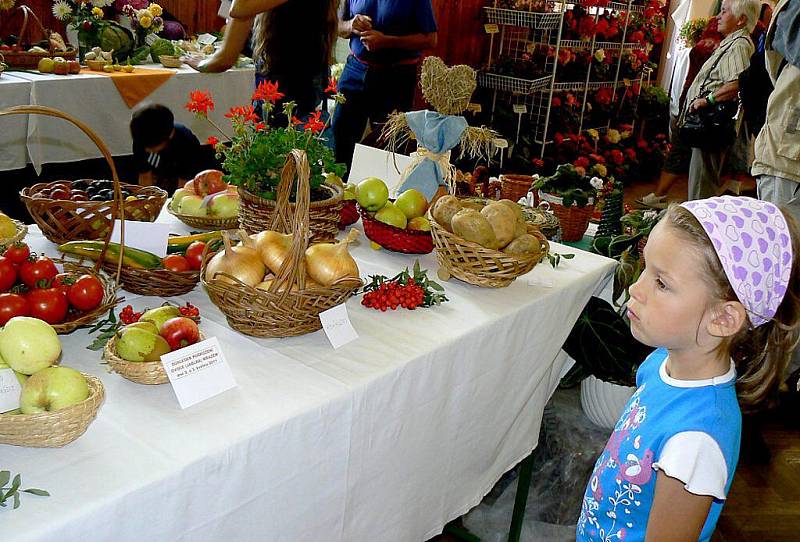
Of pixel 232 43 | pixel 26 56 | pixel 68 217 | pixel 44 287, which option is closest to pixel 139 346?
pixel 44 287

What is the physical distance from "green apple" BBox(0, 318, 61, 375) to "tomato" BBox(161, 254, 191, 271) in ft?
1.42

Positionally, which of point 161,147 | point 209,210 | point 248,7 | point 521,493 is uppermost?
point 248,7

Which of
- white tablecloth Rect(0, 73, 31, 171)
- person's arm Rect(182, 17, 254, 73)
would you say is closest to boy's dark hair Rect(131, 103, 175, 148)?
white tablecloth Rect(0, 73, 31, 171)

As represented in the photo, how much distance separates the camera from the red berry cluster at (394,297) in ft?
4.73

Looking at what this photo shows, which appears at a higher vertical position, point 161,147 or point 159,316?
point 159,316

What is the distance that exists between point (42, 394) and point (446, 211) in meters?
1.00

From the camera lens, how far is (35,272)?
114 centimetres

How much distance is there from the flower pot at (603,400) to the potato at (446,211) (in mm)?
756

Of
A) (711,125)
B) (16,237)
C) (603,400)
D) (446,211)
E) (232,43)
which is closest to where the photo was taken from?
(16,237)

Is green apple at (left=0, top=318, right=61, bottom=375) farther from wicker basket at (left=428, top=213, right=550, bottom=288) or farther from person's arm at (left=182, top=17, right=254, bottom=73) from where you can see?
person's arm at (left=182, top=17, right=254, bottom=73)

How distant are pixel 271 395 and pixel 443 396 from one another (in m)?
0.40

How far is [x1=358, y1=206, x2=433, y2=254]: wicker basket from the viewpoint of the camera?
1.73 m

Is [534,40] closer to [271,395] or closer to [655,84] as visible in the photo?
[655,84]

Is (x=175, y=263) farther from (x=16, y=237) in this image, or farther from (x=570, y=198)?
(x=570, y=198)
